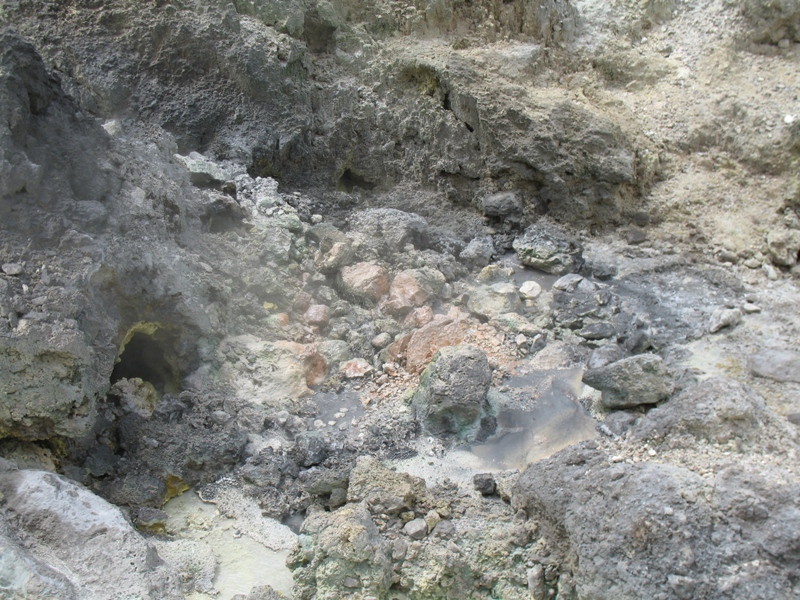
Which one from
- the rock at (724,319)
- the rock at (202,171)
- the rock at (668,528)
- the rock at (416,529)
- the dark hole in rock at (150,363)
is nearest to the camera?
the rock at (668,528)

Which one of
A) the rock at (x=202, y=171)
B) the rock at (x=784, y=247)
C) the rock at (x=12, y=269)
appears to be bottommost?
the rock at (x=784, y=247)

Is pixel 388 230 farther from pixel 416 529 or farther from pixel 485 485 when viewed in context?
pixel 416 529

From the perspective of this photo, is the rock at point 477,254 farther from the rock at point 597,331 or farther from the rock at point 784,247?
the rock at point 784,247

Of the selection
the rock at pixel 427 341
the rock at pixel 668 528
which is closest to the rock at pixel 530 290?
the rock at pixel 427 341

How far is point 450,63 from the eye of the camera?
5.51 meters

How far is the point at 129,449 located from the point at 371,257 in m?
2.03

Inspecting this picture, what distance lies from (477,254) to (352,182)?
1.33m

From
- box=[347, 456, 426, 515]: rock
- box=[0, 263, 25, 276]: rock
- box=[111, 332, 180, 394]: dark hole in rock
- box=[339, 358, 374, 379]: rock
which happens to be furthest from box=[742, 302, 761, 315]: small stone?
box=[0, 263, 25, 276]: rock

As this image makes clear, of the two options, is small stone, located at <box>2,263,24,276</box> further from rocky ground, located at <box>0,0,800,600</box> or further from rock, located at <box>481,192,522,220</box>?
rock, located at <box>481,192,522,220</box>

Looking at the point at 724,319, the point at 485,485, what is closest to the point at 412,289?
the point at 485,485

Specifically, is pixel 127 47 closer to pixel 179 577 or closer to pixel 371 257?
Result: pixel 371 257

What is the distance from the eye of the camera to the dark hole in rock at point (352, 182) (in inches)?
231

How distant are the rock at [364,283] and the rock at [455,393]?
100 cm

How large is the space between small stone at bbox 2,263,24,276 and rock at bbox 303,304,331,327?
1.75 metres
